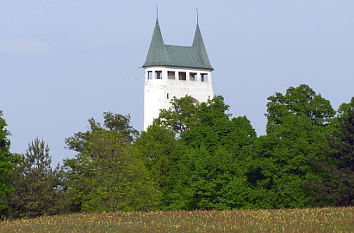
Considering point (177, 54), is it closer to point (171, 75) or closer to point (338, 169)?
point (171, 75)

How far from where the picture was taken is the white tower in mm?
99812

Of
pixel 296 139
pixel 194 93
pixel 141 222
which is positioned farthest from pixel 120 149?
pixel 194 93

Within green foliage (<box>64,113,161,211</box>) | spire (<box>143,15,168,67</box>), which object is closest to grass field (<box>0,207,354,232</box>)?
green foliage (<box>64,113,161,211</box>)

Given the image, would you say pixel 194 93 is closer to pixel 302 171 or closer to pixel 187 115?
pixel 187 115

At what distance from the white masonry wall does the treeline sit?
82.0 feet

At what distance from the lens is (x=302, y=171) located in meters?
62.4

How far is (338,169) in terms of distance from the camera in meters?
58.2

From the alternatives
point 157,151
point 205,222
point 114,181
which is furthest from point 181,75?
point 205,222

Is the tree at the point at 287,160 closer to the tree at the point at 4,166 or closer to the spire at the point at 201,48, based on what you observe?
the tree at the point at 4,166

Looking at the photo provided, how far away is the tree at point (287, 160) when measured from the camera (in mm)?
60969

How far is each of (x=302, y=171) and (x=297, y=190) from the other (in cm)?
248

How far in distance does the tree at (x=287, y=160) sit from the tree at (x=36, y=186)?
19.1 metres

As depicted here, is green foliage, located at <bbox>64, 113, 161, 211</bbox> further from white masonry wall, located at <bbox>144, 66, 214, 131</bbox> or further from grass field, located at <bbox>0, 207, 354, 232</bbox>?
white masonry wall, located at <bbox>144, 66, 214, 131</bbox>

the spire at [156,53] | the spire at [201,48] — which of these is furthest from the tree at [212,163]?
the spire at [201,48]
